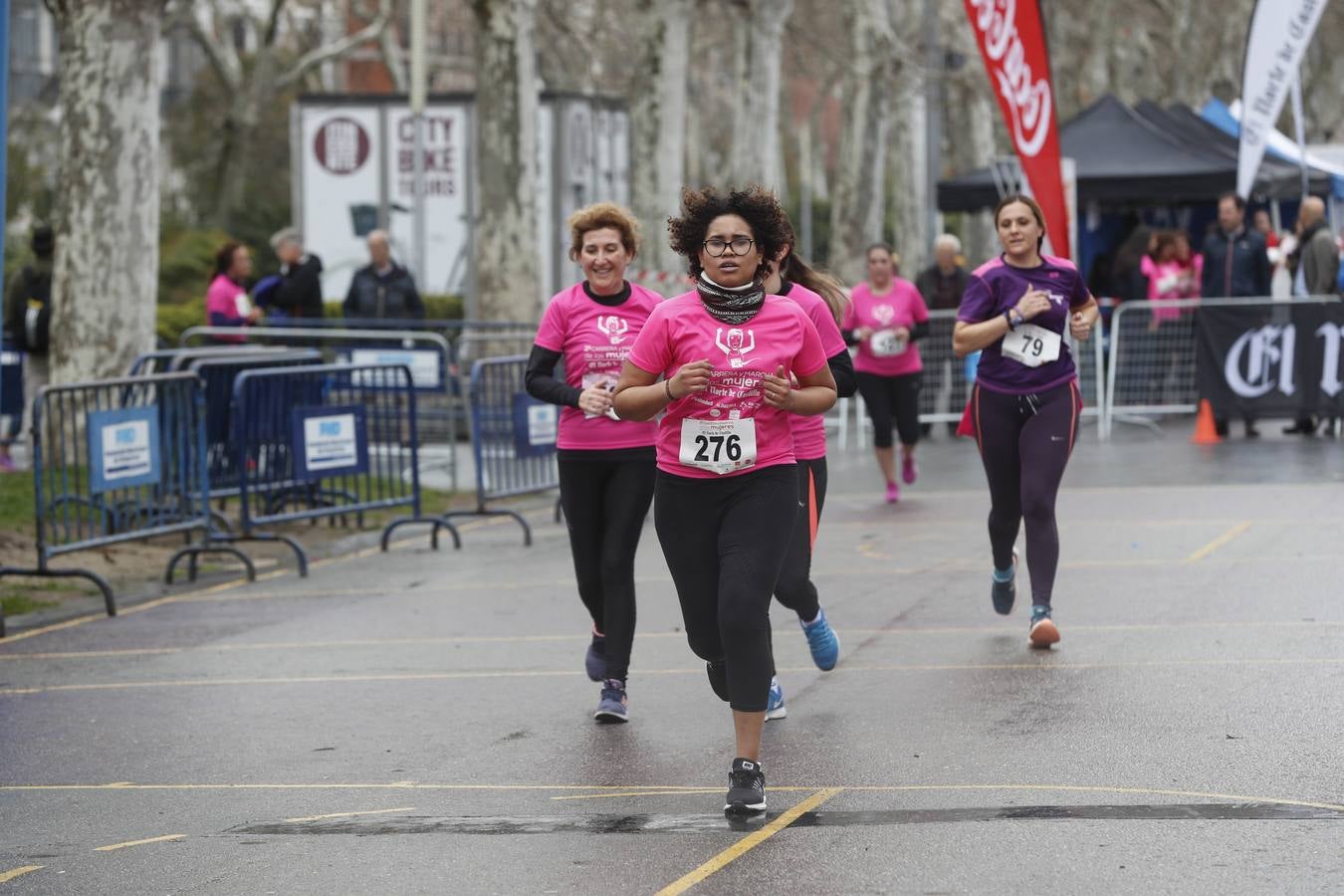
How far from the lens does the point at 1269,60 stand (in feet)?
69.6

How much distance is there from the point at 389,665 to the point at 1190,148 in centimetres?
1804

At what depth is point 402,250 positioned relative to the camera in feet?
101

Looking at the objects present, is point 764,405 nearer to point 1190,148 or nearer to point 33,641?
point 33,641

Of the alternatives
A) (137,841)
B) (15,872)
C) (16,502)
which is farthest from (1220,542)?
(16,502)

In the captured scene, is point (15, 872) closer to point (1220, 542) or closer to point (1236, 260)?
point (1220, 542)

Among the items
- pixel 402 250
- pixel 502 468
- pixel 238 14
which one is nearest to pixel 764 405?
pixel 502 468

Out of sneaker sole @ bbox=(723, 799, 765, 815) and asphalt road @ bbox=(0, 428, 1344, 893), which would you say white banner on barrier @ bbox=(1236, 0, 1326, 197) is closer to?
asphalt road @ bbox=(0, 428, 1344, 893)

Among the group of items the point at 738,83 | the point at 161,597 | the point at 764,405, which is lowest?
the point at 161,597

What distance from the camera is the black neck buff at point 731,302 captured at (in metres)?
6.71

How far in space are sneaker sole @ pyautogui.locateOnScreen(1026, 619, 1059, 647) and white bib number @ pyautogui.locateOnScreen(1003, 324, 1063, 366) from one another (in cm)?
112

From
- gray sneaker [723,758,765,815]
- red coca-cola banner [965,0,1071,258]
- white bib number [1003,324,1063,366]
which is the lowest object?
gray sneaker [723,758,765,815]

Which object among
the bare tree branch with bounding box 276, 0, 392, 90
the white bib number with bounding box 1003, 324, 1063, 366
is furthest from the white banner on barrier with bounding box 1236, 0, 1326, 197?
the bare tree branch with bounding box 276, 0, 392, 90

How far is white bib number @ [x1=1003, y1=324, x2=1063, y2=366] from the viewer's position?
9.51 meters

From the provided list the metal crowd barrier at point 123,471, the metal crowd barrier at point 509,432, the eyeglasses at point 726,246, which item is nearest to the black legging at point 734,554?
the eyeglasses at point 726,246
